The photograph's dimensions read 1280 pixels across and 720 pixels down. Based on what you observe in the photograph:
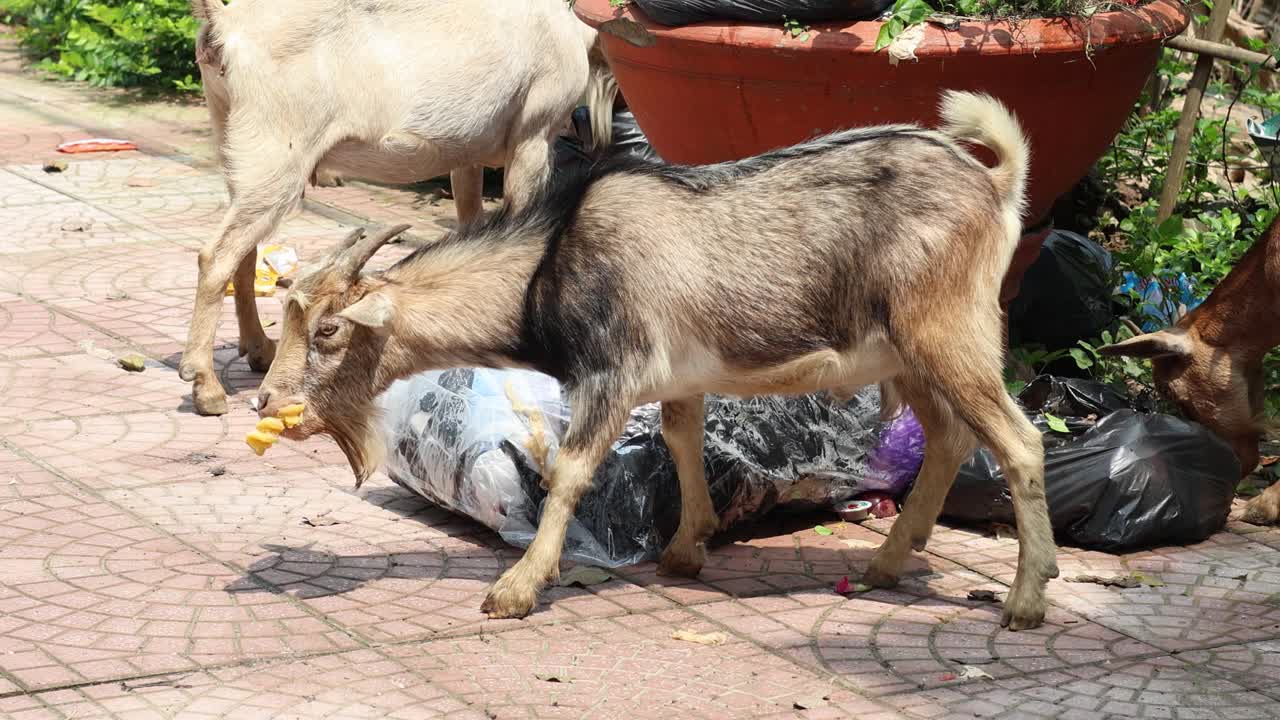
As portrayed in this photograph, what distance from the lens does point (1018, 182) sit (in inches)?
191

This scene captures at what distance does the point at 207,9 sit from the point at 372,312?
8.49 ft

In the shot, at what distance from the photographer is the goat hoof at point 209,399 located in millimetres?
6605

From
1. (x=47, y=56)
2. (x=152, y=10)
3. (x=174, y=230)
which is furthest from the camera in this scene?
(x=47, y=56)

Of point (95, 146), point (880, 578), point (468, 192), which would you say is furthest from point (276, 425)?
point (95, 146)

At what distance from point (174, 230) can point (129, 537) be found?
449cm

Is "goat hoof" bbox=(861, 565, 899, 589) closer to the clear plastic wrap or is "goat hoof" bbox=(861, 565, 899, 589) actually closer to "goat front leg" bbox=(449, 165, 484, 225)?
the clear plastic wrap

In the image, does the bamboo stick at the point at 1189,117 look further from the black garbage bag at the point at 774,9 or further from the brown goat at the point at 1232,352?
the black garbage bag at the point at 774,9

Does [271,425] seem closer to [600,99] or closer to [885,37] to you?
[885,37]

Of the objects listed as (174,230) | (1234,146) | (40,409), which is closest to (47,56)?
(174,230)

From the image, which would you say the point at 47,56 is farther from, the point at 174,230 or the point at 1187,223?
the point at 1187,223

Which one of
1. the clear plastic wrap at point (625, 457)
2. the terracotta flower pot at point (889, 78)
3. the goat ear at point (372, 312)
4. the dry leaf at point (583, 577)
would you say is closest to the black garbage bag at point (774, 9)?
the terracotta flower pot at point (889, 78)

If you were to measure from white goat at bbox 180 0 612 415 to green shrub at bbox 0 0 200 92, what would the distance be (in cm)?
661

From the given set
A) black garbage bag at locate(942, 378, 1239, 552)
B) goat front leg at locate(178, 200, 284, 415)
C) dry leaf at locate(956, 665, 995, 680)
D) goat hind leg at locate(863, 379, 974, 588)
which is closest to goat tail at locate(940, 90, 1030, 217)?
goat hind leg at locate(863, 379, 974, 588)

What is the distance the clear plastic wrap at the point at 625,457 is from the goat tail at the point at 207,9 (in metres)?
1.97
